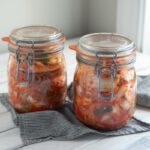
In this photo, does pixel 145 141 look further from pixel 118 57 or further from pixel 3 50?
pixel 3 50

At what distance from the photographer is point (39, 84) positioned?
76 cm

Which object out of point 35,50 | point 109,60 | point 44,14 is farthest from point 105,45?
point 44,14

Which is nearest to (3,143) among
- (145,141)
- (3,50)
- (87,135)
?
(87,135)

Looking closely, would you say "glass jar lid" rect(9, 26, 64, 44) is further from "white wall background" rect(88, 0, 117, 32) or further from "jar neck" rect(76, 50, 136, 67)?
Result: "white wall background" rect(88, 0, 117, 32)

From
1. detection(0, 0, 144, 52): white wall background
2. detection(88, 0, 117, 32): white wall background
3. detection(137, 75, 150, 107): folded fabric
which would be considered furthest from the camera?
detection(88, 0, 117, 32): white wall background

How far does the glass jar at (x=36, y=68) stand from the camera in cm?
74

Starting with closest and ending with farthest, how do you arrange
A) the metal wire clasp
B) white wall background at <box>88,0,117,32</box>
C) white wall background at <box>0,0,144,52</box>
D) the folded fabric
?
the metal wire clasp → the folded fabric → white wall background at <box>0,0,144,52</box> → white wall background at <box>88,0,117,32</box>

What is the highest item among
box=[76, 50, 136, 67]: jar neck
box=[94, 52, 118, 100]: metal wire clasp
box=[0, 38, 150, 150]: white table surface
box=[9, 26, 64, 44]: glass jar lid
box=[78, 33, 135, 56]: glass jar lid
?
box=[9, 26, 64, 44]: glass jar lid

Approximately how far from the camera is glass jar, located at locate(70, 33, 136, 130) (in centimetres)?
67

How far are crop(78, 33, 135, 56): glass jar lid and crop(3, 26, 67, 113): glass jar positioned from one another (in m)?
0.09

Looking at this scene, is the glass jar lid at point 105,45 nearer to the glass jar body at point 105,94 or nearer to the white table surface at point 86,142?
the glass jar body at point 105,94

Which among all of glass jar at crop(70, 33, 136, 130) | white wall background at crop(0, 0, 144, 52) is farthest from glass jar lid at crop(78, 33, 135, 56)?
white wall background at crop(0, 0, 144, 52)

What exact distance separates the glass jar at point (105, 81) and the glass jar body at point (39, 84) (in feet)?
0.23

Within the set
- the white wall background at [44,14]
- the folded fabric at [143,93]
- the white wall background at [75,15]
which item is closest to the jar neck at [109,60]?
the folded fabric at [143,93]
